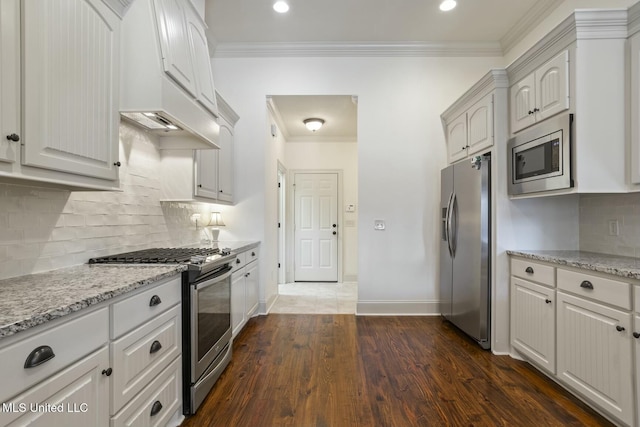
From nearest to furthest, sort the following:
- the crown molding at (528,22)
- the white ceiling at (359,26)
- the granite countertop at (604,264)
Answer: the granite countertop at (604,264), the crown molding at (528,22), the white ceiling at (359,26)

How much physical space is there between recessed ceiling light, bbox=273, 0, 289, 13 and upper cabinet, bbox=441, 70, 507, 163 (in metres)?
1.98

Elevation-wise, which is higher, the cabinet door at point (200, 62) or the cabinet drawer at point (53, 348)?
the cabinet door at point (200, 62)

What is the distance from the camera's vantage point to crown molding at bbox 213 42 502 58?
3.60 meters

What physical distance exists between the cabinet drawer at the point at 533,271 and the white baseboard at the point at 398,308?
1.27 m

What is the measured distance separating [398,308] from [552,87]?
2.59 meters

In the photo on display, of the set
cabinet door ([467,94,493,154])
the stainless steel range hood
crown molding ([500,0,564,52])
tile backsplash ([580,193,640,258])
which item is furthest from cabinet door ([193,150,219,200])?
crown molding ([500,0,564,52])

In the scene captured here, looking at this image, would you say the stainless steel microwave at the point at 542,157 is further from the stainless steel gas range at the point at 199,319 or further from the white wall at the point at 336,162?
the white wall at the point at 336,162

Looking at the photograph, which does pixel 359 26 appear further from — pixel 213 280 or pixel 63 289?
pixel 63 289

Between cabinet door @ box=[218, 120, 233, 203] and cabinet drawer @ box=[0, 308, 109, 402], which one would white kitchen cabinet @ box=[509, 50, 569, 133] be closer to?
cabinet door @ box=[218, 120, 233, 203]

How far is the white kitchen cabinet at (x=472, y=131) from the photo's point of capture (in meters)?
2.70

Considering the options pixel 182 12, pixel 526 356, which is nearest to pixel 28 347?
pixel 182 12

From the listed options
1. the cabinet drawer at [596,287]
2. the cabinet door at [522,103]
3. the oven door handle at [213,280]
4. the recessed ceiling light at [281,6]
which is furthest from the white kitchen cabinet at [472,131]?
the oven door handle at [213,280]

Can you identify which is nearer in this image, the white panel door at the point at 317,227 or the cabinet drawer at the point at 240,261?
the cabinet drawer at the point at 240,261

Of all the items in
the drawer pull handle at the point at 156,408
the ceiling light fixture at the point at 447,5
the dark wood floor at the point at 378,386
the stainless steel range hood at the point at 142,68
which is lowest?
the dark wood floor at the point at 378,386
